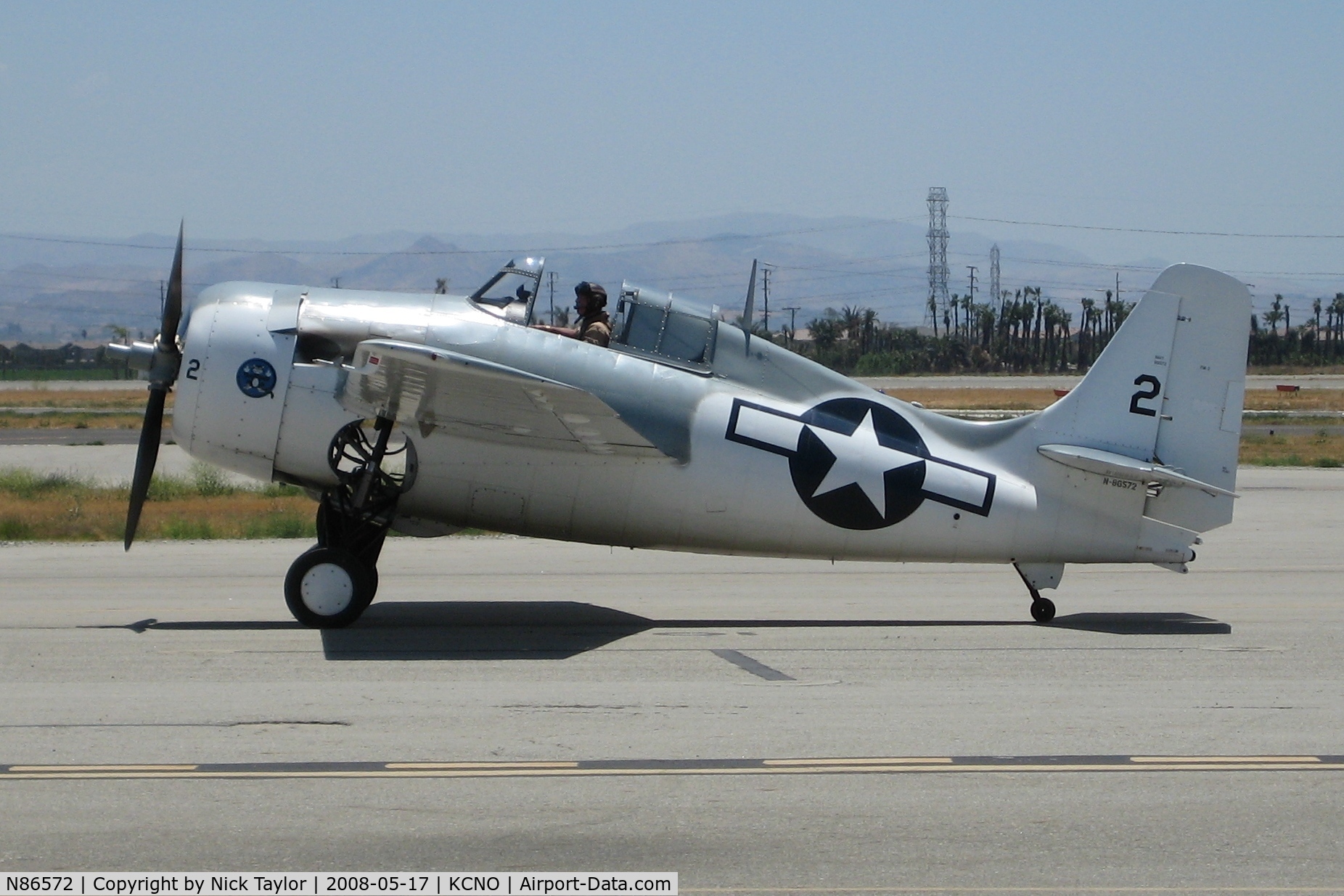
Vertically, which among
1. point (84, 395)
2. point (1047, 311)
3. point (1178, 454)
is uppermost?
point (1047, 311)

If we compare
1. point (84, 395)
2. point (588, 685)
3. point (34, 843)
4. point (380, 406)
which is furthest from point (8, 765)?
point (84, 395)

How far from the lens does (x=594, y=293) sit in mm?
11023

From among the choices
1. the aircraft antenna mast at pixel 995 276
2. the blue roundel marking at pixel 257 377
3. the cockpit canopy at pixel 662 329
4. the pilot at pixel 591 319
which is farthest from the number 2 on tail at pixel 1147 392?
the aircraft antenna mast at pixel 995 276

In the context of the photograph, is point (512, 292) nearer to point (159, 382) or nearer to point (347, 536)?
point (347, 536)

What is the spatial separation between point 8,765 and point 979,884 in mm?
4866

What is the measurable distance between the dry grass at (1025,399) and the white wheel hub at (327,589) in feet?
132

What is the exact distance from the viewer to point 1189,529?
444 inches

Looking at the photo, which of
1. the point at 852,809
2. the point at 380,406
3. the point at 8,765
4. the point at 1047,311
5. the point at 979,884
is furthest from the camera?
the point at 1047,311

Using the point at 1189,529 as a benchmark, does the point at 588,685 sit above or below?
below

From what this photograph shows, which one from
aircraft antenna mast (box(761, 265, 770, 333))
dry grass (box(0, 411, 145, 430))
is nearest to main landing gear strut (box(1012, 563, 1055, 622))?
aircraft antenna mast (box(761, 265, 770, 333))

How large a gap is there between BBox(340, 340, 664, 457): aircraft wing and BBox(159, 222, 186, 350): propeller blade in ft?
5.35

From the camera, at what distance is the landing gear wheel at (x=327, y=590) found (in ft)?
35.1

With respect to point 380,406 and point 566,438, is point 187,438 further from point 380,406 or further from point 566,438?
point 566,438

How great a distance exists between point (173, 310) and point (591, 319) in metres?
3.51
